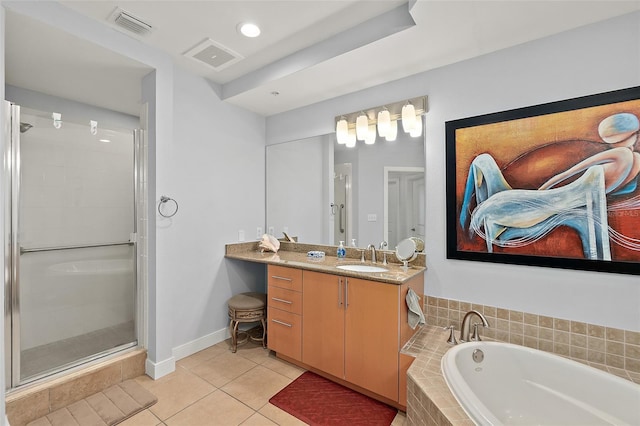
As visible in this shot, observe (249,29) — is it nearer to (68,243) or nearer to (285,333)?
(68,243)

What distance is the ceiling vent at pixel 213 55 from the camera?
2237 millimetres

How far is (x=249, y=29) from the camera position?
2035 mm

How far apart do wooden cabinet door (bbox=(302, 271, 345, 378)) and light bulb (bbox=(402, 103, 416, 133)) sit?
4.36 ft

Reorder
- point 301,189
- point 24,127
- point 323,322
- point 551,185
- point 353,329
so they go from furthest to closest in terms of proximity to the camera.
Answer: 1. point 301,189
2. point 323,322
3. point 353,329
4. point 24,127
5. point 551,185

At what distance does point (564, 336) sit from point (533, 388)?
387 millimetres

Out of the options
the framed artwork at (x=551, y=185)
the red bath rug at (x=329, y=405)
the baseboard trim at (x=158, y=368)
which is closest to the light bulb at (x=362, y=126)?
the framed artwork at (x=551, y=185)

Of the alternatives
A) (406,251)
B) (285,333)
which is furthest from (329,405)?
(406,251)

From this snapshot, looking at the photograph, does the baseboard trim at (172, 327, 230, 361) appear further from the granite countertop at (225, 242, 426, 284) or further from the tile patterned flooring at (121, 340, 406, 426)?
the granite countertop at (225, 242, 426, 284)

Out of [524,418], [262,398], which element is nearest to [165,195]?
[262,398]

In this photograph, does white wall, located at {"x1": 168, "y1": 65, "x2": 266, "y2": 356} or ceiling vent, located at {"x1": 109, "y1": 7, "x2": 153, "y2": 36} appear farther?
white wall, located at {"x1": 168, "y1": 65, "x2": 266, "y2": 356}

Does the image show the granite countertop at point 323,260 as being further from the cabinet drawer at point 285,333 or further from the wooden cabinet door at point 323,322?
the cabinet drawer at point 285,333

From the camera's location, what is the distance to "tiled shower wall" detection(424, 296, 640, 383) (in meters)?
1.64

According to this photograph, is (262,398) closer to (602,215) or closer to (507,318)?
(507,318)

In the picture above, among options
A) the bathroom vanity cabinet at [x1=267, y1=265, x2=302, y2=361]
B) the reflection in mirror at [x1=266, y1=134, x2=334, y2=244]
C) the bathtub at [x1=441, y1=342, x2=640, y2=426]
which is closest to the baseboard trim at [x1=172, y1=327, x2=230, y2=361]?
the bathroom vanity cabinet at [x1=267, y1=265, x2=302, y2=361]
